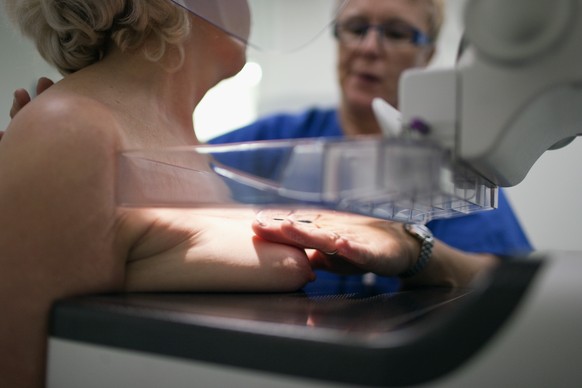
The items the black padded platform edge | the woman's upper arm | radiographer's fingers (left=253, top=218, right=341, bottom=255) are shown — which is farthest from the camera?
radiographer's fingers (left=253, top=218, right=341, bottom=255)

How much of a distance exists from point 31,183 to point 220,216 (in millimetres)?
224

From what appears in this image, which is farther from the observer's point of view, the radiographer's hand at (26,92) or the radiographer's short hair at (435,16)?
the radiographer's short hair at (435,16)

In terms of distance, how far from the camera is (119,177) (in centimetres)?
53

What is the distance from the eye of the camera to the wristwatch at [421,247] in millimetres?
799

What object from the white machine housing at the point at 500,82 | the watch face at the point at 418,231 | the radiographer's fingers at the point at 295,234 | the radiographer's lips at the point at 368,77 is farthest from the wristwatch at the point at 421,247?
the radiographer's lips at the point at 368,77

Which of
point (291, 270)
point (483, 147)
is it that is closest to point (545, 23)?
point (483, 147)

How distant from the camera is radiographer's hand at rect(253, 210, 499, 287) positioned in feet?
2.16

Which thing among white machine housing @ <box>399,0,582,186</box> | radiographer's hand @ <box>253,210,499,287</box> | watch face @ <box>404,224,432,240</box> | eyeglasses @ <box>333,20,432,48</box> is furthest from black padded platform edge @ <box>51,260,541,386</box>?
eyeglasses @ <box>333,20,432,48</box>

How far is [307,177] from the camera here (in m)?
0.43

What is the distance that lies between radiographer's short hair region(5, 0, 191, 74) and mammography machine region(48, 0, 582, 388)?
223 mm

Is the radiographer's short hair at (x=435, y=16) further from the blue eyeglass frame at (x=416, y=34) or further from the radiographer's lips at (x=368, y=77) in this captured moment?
the radiographer's lips at (x=368, y=77)

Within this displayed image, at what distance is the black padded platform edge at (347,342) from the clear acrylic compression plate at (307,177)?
88 millimetres

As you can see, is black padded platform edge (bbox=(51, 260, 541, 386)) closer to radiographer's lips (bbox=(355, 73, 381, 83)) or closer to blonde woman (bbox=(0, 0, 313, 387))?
blonde woman (bbox=(0, 0, 313, 387))

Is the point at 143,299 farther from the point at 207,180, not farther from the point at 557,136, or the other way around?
the point at 557,136
